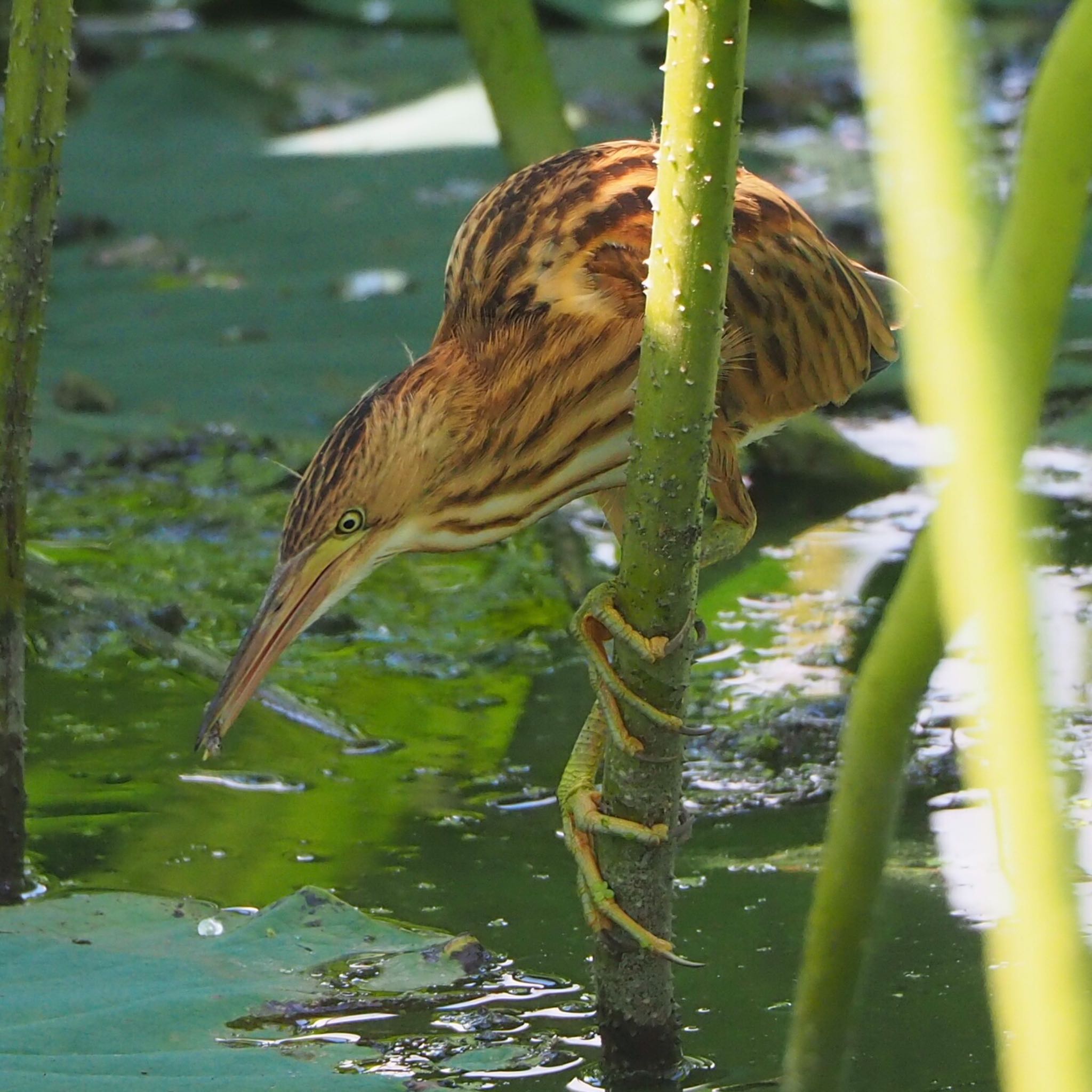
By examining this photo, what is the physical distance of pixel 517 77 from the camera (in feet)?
10.0

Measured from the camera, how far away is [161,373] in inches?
157

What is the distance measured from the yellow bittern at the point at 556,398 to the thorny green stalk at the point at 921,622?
0.41 meters

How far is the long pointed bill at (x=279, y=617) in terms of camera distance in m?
1.83

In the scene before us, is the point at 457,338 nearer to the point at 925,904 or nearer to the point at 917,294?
the point at 925,904

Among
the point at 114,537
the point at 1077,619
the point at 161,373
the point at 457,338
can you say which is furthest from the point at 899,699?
the point at 161,373

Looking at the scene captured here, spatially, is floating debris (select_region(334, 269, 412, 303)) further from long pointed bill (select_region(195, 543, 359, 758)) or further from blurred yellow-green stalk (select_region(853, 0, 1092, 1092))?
blurred yellow-green stalk (select_region(853, 0, 1092, 1092))

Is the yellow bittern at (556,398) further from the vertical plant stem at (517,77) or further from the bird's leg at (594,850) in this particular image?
the vertical plant stem at (517,77)

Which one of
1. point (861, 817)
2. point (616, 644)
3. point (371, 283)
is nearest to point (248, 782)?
point (616, 644)

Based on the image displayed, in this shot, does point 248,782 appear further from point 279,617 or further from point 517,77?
point 517,77

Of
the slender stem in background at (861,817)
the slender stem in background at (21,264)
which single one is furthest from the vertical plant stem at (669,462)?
the slender stem in background at (21,264)

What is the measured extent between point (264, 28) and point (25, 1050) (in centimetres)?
639

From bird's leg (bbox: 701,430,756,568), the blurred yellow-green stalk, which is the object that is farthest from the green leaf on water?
the blurred yellow-green stalk

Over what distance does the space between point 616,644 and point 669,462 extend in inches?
8.0

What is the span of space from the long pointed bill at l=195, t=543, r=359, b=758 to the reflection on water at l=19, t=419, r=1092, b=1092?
33 cm
